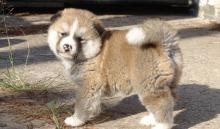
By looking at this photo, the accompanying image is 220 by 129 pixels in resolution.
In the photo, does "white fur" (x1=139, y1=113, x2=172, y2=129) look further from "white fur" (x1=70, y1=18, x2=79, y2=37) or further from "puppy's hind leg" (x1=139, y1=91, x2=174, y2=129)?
"white fur" (x1=70, y1=18, x2=79, y2=37)

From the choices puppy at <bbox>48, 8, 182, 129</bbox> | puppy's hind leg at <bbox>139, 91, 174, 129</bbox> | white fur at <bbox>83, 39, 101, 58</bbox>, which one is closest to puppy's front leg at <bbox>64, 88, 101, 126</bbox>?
puppy at <bbox>48, 8, 182, 129</bbox>

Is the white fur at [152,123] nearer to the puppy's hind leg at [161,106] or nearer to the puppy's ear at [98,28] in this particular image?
the puppy's hind leg at [161,106]

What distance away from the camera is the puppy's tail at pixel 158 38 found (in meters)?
4.35

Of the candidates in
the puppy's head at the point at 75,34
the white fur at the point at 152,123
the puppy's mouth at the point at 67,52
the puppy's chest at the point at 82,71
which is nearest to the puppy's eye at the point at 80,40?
the puppy's head at the point at 75,34

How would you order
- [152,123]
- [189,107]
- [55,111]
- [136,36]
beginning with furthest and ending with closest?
[189,107] < [55,111] < [152,123] < [136,36]

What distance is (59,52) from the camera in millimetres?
4516

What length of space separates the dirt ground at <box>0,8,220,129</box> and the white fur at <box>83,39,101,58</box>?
665mm

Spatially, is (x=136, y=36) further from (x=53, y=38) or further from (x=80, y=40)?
(x=53, y=38)

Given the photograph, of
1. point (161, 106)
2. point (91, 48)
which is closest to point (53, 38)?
point (91, 48)

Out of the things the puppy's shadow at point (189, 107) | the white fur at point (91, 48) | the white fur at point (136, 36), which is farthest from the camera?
the puppy's shadow at point (189, 107)

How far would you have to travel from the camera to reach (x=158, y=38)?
14.4ft

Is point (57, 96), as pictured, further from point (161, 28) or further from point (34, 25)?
point (34, 25)

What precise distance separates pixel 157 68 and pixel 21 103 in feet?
5.10

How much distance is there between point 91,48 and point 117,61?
0.26 m
